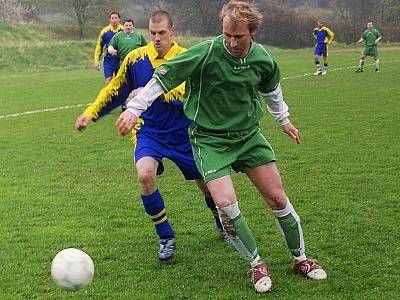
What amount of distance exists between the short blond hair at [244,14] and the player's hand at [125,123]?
36.6 inches

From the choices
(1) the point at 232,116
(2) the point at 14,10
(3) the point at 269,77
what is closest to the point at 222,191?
(1) the point at 232,116

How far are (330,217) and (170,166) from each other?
3.47m

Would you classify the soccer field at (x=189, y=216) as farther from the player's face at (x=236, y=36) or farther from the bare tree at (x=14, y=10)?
the bare tree at (x=14, y=10)

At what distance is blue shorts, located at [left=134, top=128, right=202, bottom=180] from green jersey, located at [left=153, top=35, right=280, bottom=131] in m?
0.65

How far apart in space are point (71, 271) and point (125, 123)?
3.42ft

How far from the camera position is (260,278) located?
460 cm

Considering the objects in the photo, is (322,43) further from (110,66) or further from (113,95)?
(113,95)

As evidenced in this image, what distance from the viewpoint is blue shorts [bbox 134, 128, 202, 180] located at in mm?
5363

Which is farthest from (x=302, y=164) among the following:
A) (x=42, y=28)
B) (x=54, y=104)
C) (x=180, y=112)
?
(x=42, y=28)

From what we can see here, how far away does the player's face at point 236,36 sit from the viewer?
14.1ft

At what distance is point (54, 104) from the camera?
17719 mm

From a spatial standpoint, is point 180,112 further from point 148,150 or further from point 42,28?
point 42,28

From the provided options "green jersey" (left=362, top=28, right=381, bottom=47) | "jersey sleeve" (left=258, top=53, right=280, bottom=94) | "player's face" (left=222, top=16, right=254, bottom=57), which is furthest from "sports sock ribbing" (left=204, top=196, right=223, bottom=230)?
"green jersey" (left=362, top=28, right=381, bottom=47)

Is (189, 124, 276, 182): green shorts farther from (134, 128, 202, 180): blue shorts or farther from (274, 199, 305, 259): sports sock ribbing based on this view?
(134, 128, 202, 180): blue shorts
